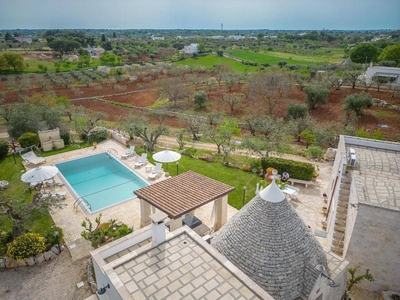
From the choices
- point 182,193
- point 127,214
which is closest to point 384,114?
point 182,193

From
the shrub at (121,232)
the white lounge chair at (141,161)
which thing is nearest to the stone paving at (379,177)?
the shrub at (121,232)

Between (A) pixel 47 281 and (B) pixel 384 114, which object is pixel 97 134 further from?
(B) pixel 384 114

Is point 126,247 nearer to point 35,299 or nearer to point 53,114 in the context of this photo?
point 35,299

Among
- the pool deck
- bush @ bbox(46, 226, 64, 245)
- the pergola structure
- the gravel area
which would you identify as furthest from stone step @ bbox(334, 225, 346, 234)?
bush @ bbox(46, 226, 64, 245)

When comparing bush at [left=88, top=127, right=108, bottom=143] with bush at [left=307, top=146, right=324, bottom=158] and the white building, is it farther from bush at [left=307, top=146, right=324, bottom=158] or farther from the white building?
the white building

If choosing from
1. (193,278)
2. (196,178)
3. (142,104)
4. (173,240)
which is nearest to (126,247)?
(173,240)

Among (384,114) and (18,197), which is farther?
(384,114)

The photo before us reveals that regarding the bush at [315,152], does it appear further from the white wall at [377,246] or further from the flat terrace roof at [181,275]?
the flat terrace roof at [181,275]
